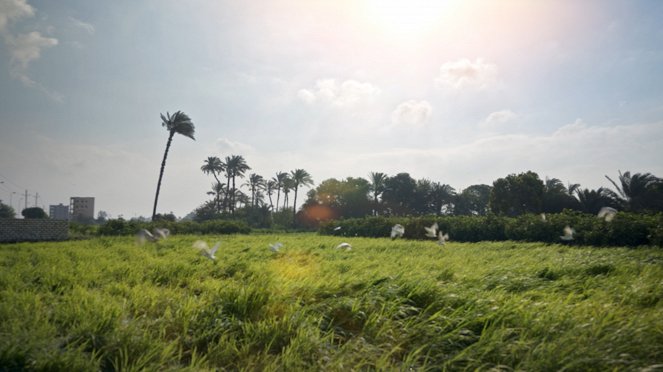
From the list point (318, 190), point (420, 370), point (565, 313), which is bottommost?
point (420, 370)

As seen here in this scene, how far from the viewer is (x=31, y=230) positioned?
822 inches

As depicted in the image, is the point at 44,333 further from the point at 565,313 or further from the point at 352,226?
the point at 352,226

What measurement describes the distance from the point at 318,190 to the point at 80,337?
5934 cm

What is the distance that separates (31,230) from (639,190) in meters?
44.4

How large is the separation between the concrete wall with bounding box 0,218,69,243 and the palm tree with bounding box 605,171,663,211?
40.0 m

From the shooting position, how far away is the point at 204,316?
404 cm

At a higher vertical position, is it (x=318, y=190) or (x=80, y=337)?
(x=318, y=190)

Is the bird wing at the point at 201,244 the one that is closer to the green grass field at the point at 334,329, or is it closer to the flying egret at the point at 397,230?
the green grass field at the point at 334,329

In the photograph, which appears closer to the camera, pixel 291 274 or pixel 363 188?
pixel 291 274

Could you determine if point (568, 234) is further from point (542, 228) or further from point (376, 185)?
point (376, 185)

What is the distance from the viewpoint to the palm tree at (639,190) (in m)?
32.0

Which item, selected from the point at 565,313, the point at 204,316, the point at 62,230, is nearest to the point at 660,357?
the point at 565,313

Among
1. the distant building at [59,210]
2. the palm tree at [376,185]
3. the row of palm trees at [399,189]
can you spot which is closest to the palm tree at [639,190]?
the row of palm trees at [399,189]

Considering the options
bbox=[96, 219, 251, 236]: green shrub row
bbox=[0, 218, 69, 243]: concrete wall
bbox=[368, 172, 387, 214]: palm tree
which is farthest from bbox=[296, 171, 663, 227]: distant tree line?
bbox=[0, 218, 69, 243]: concrete wall
